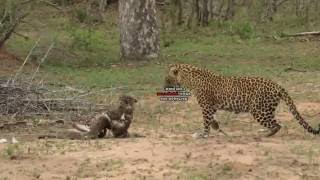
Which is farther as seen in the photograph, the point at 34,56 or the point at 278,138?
the point at 34,56

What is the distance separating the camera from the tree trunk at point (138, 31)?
20719 millimetres

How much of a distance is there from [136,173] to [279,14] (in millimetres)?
23910

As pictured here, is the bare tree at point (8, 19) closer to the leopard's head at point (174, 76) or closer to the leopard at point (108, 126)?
the leopard's head at point (174, 76)

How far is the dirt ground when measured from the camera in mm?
8250

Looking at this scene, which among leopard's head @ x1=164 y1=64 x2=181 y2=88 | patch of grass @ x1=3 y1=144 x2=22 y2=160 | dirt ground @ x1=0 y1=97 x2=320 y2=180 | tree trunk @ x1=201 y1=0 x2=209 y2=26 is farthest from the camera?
tree trunk @ x1=201 y1=0 x2=209 y2=26

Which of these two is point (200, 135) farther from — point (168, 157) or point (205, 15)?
point (205, 15)

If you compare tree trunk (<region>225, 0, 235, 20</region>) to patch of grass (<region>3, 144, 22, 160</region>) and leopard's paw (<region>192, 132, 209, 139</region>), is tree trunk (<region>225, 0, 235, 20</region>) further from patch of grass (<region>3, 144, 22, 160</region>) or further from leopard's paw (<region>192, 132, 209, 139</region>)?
patch of grass (<region>3, 144, 22, 160</region>)

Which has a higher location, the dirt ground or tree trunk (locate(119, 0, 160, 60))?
tree trunk (locate(119, 0, 160, 60))

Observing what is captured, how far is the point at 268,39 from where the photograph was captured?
24766mm

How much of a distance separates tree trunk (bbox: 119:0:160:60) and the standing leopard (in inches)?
384

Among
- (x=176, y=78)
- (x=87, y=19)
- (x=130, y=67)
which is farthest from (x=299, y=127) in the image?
(x=87, y=19)

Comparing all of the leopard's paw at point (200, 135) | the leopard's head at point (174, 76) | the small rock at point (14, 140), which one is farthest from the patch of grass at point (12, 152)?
the leopard's head at point (174, 76)

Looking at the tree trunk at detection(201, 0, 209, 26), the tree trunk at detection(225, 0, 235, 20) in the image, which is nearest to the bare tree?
the tree trunk at detection(201, 0, 209, 26)

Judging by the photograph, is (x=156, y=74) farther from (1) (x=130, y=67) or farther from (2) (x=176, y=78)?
(2) (x=176, y=78)
